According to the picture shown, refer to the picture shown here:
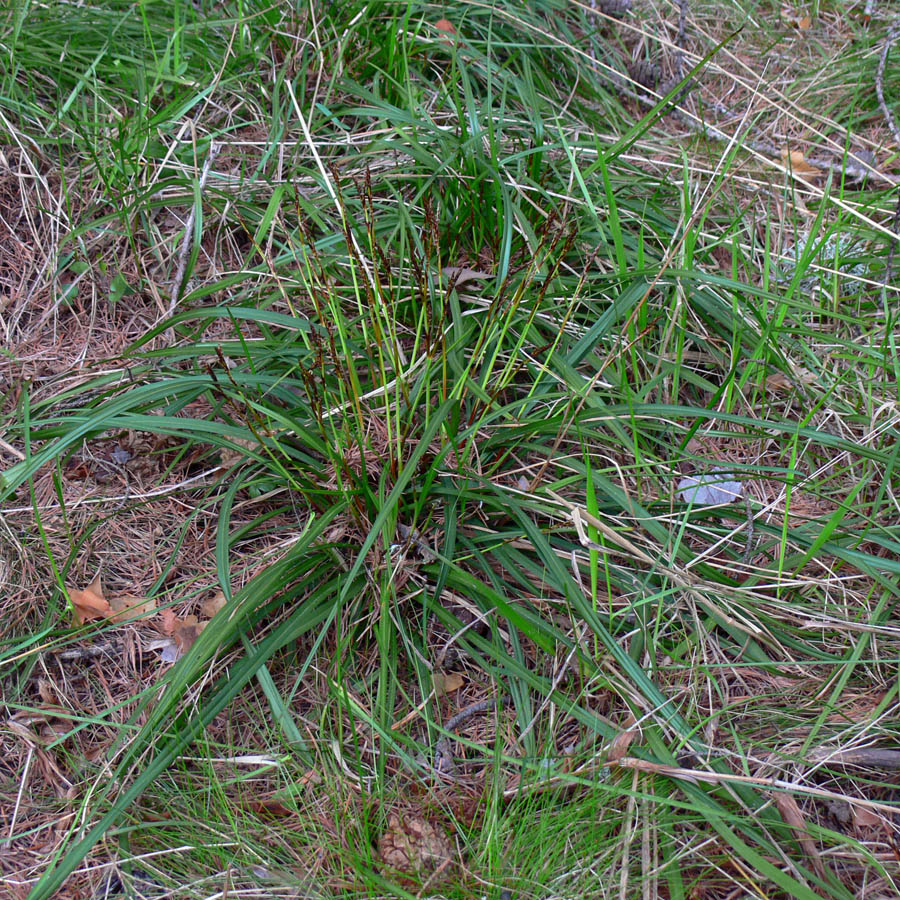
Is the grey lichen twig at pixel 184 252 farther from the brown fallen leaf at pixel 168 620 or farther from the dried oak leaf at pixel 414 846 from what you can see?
the dried oak leaf at pixel 414 846

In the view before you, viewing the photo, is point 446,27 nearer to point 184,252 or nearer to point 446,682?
point 184,252

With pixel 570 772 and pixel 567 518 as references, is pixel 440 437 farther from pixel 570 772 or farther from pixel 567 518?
pixel 570 772

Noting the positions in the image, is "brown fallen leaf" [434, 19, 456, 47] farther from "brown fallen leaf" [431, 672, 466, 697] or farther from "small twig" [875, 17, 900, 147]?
"brown fallen leaf" [431, 672, 466, 697]

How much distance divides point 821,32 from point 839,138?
702mm

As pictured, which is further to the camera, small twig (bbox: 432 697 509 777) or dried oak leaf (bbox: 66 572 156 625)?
dried oak leaf (bbox: 66 572 156 625)

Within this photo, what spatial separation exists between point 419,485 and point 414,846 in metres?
0.74

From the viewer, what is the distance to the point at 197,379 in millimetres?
1858

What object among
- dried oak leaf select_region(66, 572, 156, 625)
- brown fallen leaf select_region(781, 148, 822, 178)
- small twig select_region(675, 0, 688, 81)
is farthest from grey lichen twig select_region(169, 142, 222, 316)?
brown fallen leaf select_region(781, 148, 822, 178)

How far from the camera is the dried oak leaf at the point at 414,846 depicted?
136cm

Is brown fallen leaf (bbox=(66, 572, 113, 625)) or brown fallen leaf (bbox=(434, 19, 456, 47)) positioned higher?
brown fallen leaf (bbox=(434, 19, 456, 47))

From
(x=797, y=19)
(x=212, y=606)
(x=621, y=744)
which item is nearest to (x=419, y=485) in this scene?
(x=212, y=606)

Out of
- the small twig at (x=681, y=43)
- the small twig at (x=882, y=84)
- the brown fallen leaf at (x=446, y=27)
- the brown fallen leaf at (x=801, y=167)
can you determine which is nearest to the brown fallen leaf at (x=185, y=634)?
the brown fallen leaf at (x=446, y=27)

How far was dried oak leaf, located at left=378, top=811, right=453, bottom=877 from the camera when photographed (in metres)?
1.36

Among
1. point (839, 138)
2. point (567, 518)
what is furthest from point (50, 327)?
point (839, 138)
